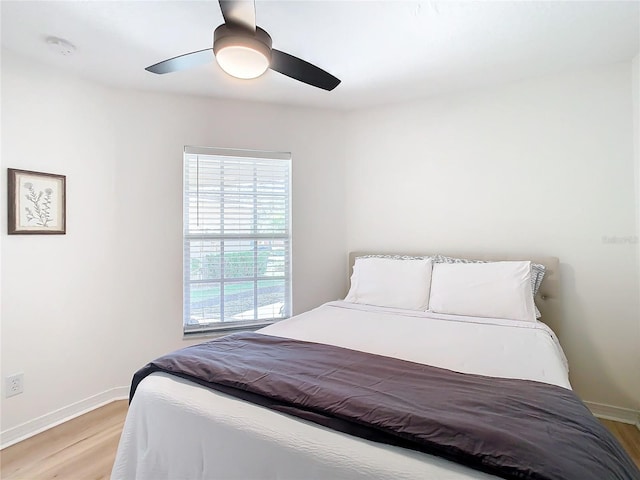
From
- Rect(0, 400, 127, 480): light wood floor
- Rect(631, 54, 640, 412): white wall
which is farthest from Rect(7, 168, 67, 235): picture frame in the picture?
Rect(631, 54, 640, 412): white wall

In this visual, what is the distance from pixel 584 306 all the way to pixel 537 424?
6.11ft

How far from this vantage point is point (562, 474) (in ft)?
2.44

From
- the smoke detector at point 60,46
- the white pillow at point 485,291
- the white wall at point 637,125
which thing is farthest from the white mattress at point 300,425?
Answer: the smoke detector at point 60,46

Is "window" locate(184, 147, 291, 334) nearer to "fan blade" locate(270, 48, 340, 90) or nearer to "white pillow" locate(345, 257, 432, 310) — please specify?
"white pillow" locate(345, 257, 432, 310)

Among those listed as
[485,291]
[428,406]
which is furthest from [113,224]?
[485,291]

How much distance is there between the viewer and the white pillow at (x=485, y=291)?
2088mm

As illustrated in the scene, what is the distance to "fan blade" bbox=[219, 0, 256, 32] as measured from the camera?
126cm

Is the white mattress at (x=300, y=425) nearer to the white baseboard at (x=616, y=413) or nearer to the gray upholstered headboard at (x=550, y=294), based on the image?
the gray upholstered headboard at (x=550, y=294)

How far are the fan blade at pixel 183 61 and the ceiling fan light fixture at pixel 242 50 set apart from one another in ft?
0.59

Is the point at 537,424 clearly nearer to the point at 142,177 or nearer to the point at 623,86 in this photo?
the point at 623,86

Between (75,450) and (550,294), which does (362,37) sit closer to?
(550,294)

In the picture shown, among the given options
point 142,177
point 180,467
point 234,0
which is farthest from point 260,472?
point 142,177

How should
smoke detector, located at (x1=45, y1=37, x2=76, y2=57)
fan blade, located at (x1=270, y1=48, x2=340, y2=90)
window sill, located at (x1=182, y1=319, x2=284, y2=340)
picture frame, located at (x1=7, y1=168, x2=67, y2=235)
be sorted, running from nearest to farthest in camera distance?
fan blade, located at (x1=270, y1=48, x2=340, y2=90) → smoke detector, located at (x1=45, y1=37, x2=76, y2=57) → picture frame, located at (x1=7, y1=168, x2=67, y2=235) → window sill, located at (x1=182, y1=319, x2=284, y2=340)

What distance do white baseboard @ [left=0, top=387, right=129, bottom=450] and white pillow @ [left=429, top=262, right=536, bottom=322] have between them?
2.51 meters
